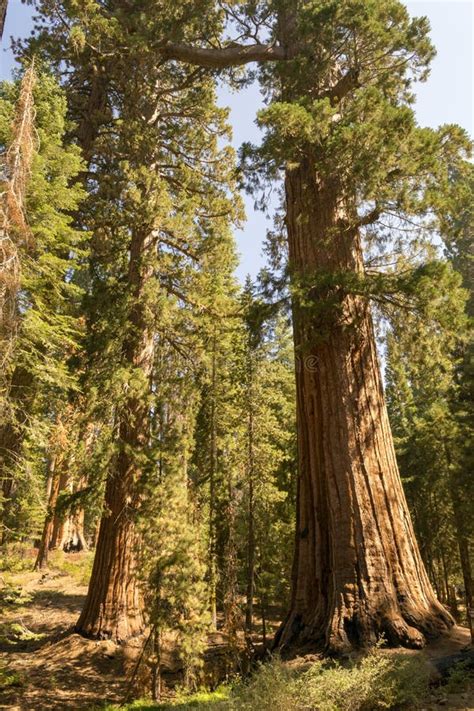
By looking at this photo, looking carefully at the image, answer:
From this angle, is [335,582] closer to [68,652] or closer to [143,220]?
[68,652]

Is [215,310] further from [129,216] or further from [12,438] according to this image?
[12,438]

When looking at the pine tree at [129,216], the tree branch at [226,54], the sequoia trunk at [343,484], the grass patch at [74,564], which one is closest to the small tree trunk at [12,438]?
the pine tree at [129,216]

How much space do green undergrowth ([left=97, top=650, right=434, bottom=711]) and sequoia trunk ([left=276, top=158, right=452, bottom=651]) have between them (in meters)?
0.91

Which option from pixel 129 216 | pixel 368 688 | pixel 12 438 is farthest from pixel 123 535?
pixel 129 216

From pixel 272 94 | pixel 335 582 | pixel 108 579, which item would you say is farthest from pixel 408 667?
pixel 272 94

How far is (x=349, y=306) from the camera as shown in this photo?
23.2 ft

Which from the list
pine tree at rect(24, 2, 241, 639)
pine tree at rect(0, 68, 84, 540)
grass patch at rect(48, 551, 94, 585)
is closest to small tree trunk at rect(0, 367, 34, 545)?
pine tree at rect(0, 68, 84, 540)

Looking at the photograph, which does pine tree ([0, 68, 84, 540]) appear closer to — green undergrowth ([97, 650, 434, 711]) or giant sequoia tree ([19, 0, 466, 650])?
giant sequoia tree ([19, 0, 466, 650])

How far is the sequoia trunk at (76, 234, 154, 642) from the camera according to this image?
28.7 ft

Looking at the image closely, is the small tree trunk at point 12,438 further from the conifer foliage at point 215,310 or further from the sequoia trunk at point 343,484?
the sequoia trunk at point 343,484

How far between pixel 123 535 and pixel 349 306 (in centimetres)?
620

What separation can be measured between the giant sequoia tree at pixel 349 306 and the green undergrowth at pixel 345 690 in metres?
0.95

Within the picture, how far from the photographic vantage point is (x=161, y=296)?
1009 cm

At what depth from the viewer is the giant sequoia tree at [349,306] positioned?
227 inches
